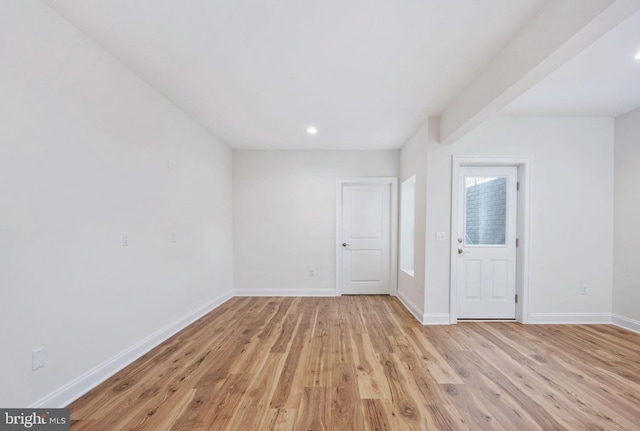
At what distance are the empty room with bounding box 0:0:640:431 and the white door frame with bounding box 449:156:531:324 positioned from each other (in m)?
0.02

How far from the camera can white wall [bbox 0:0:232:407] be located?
4.89 ft

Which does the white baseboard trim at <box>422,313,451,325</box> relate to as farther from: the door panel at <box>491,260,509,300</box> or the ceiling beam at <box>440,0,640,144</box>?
the ceiling beam at <box>440,0,640,144</box>

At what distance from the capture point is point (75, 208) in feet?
6.07

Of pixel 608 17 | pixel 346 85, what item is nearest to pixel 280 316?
pixel 346 85

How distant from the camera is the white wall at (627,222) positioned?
3.11 m

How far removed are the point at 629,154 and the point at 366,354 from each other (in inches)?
153

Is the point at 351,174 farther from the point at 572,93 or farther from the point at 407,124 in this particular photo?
the point at 572,93

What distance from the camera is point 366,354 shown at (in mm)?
2520

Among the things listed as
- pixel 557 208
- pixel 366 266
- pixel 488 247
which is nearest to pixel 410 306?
pixel 366 266

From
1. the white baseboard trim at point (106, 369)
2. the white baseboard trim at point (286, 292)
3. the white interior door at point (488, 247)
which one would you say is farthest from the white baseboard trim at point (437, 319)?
the white baseboard trim at point (106, 369)

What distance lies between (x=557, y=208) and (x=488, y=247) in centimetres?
95

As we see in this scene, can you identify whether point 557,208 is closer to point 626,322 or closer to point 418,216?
point 626,322

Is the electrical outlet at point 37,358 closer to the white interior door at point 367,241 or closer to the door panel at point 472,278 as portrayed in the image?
the white interior door at point 367,241

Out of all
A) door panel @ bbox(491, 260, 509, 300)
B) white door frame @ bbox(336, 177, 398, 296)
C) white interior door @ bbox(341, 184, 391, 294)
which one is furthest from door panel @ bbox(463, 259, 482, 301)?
white interior door @ bbox(341, 184, 391, 294)
